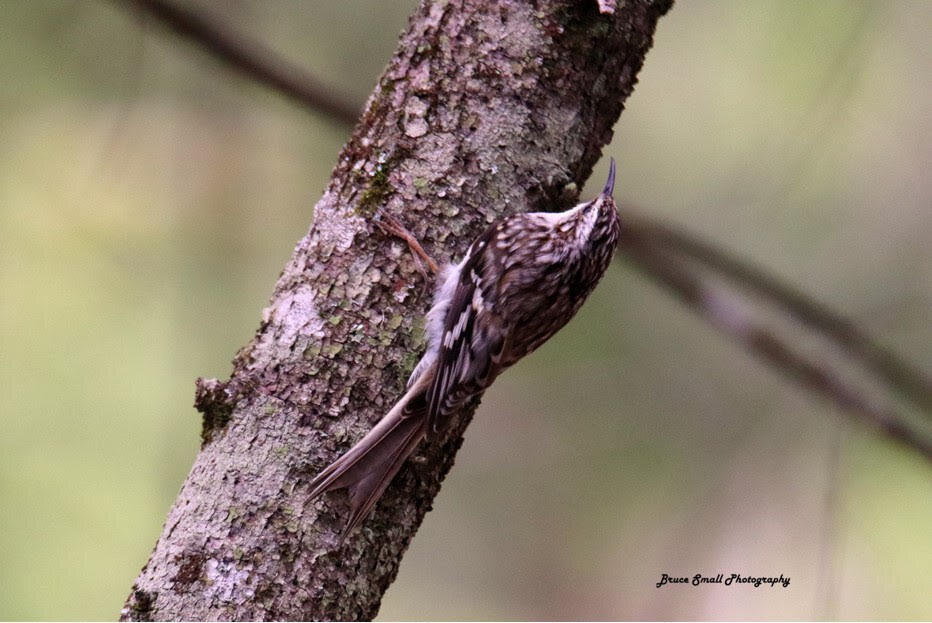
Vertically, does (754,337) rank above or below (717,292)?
below

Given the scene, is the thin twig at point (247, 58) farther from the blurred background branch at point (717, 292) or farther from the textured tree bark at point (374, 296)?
the textured tree bark at point (374, 296)

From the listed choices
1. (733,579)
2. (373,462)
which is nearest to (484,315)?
(373,462)

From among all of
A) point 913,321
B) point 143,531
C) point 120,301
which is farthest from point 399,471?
point 913,321

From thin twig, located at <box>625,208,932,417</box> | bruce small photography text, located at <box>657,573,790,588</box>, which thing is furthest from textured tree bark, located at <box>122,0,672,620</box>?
bruce small photography text, located at <box>657,573,790,588</box>

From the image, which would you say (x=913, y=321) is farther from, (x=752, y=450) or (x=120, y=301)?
(x=120, y=301)

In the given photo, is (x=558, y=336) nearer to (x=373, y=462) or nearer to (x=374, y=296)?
(x=374, y=296)

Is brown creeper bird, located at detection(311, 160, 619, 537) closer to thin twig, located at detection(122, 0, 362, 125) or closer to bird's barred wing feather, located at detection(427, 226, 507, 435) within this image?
bird's barred wing feather, located at detection(427, 226, 507, 435)

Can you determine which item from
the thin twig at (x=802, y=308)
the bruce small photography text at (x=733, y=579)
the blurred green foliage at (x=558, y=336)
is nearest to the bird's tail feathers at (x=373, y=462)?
the thin twig at (x=802, y=308)
